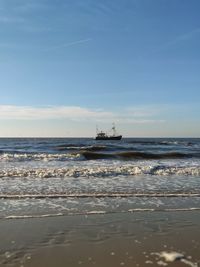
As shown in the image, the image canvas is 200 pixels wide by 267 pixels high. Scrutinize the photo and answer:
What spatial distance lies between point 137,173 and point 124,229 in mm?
11544

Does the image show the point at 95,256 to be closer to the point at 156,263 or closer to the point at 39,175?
the point at 156,263

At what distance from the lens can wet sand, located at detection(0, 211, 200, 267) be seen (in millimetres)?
6613

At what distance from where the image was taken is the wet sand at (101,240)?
6.61 meters

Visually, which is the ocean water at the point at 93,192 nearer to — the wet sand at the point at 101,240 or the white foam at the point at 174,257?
the wet sand at the point at 101,240

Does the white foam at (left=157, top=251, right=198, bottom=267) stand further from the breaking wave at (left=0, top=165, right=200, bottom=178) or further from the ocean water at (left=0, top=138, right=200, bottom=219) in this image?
the breaking wave at (left=0, top=165, right=200, bottom=178)

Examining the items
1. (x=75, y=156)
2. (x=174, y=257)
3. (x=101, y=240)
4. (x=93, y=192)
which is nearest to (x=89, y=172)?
(x=93, y=192)

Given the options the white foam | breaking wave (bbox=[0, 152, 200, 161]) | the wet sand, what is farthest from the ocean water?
breaking wave (bbox=[0, 152, 200, 161])

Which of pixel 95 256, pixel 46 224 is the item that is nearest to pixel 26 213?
pixel 46 224

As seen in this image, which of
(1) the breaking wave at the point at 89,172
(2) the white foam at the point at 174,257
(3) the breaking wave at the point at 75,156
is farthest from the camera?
(3) the breaking wave at the point at 75,156

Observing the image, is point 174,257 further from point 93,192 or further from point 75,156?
point 75,156

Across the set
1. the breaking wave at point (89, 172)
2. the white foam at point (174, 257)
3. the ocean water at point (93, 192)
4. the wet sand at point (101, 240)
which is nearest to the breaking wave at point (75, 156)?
the breaking wave at point (89, 172)

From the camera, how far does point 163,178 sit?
18.3 m

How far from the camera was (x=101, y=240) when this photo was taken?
305 inches

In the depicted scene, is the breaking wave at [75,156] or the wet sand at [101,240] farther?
the breaking wave at [75,156]
